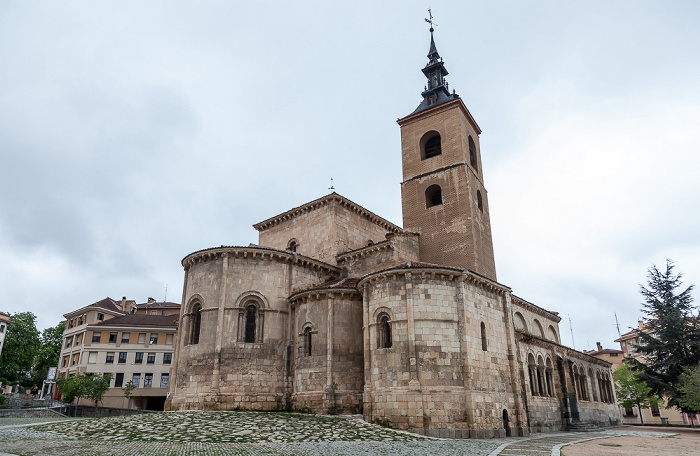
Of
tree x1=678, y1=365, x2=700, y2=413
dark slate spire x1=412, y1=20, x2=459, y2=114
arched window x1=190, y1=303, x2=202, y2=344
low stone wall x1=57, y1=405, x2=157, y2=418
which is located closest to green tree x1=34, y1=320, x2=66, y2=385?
low stone wall x1=57, y1=405, x2=157, y2=418

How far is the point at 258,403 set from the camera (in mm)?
21969

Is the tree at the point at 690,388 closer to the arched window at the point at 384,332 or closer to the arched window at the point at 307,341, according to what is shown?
the arched window at the point at 384,332

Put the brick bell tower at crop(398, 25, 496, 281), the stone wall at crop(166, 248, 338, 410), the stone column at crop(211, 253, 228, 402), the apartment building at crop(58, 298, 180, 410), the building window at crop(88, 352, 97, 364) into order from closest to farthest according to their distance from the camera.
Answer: the stone column at crop(211, 253, 228, 402)
the stone wall at crop(166, 248, 338, 410)
the brick bell tower at crop(398, 25, 496, 281)
the apartment building at crop(58, 298, 180, 410)
the building window at crop(88, 352, 97, 364)

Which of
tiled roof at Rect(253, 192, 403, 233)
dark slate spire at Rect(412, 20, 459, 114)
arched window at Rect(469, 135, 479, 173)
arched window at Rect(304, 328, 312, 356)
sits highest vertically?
dark slate spire at Rect(412, 20, 459, 114)

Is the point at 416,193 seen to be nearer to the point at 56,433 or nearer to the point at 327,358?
the point at 327,358

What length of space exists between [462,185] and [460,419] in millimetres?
13715

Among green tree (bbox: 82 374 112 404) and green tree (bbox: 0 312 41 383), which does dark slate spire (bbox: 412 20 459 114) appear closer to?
green tree (bbox: 82 374 112 404)

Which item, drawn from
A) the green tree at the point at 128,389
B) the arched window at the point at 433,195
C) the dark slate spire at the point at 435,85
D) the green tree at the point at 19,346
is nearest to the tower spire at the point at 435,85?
the dark slate spire at the point at 435,85

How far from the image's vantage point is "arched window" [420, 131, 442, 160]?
30.1 m

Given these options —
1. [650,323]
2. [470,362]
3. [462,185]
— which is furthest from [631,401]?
[470,362]

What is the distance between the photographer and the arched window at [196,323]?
23730 mm

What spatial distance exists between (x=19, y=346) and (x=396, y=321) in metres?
48.8

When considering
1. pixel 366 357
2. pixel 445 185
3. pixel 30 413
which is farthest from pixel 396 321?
pixel 30 413

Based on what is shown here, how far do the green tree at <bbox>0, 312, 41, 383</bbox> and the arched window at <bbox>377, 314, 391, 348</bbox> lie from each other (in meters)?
47.2
